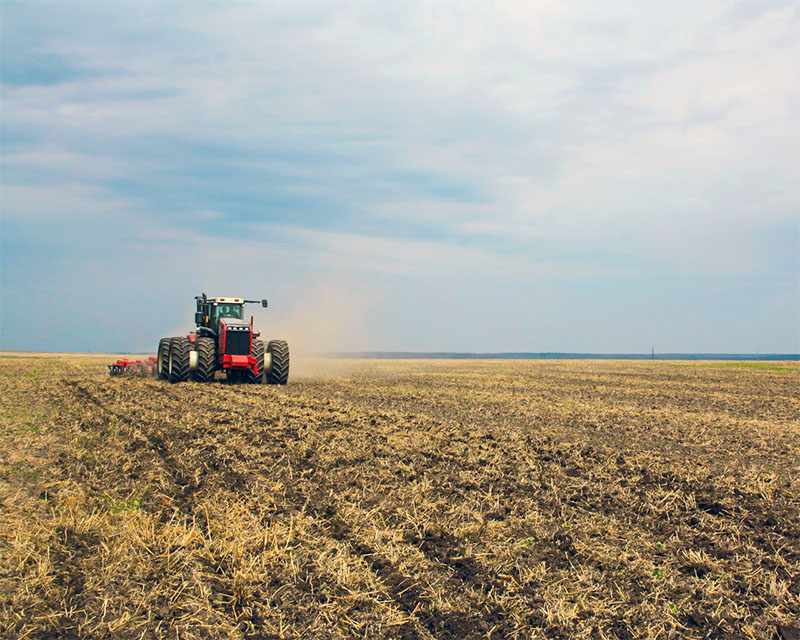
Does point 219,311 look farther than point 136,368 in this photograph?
No

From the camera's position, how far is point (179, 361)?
21828 millimetres

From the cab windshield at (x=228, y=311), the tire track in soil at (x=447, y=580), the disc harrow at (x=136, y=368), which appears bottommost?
the tire track in soil at (x=447, y=580)

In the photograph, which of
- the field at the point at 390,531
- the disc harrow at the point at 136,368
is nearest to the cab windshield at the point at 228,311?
the disc harrow at the point at 136,368

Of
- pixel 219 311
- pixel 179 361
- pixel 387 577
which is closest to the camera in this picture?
pixel 387 577

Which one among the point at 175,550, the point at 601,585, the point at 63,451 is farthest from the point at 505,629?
the point at 63,451

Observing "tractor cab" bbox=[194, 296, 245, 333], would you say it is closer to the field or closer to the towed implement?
the towed implement

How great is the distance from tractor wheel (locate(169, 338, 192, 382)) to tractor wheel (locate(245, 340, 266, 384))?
7.07 feet

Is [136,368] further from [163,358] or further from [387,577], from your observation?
[387,577]

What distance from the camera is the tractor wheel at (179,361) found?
21844 mm

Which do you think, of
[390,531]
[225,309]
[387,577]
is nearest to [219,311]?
[225,309]

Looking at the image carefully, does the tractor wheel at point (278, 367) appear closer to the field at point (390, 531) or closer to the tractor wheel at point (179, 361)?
the tractor wheel at point (179, 361)

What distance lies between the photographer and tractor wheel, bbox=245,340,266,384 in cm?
2252

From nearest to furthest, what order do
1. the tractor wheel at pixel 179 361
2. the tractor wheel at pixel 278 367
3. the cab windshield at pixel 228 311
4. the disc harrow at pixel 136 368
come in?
the tractor wheel at pixel 179 361 < the tractor wheel at pixel 278 367 < the cab windshield at pixel 228 311 < the disc harrow at pixel 136 368

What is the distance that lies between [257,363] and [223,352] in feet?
4.09
